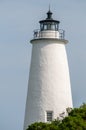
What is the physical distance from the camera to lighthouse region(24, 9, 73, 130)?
3912 cm

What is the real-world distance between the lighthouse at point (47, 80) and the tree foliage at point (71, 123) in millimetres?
2632

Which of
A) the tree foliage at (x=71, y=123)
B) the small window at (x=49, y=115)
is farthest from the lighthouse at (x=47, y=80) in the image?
the tree foliage at (x=71, y=123)

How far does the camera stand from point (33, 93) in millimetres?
39438

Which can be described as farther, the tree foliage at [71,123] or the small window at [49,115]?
the small window at [49,115]

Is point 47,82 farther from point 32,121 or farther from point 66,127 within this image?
point 66,127

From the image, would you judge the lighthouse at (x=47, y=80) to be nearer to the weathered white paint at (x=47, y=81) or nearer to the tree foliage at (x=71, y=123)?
the weathered white paint at (x=47, y=81)

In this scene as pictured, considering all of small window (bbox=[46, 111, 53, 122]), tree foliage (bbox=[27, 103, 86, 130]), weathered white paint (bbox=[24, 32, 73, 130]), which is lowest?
tree foliage (bbox=[27, 103, 86, 130])

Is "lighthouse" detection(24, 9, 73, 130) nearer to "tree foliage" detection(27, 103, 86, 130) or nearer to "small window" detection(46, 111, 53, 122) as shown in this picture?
"small window" detection(46, 111, 53, 122)

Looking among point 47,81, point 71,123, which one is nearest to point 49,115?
point 47,81

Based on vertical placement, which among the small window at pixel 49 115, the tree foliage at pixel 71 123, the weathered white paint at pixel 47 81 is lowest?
the tree foliage at pixel 71 123

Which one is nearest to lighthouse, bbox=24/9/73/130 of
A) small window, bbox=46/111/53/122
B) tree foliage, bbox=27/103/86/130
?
small window, bbox=46/111/53/122

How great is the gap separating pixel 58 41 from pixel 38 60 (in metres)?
1.52

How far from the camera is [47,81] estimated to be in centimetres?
3919

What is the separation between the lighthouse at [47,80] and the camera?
39.1 metres
